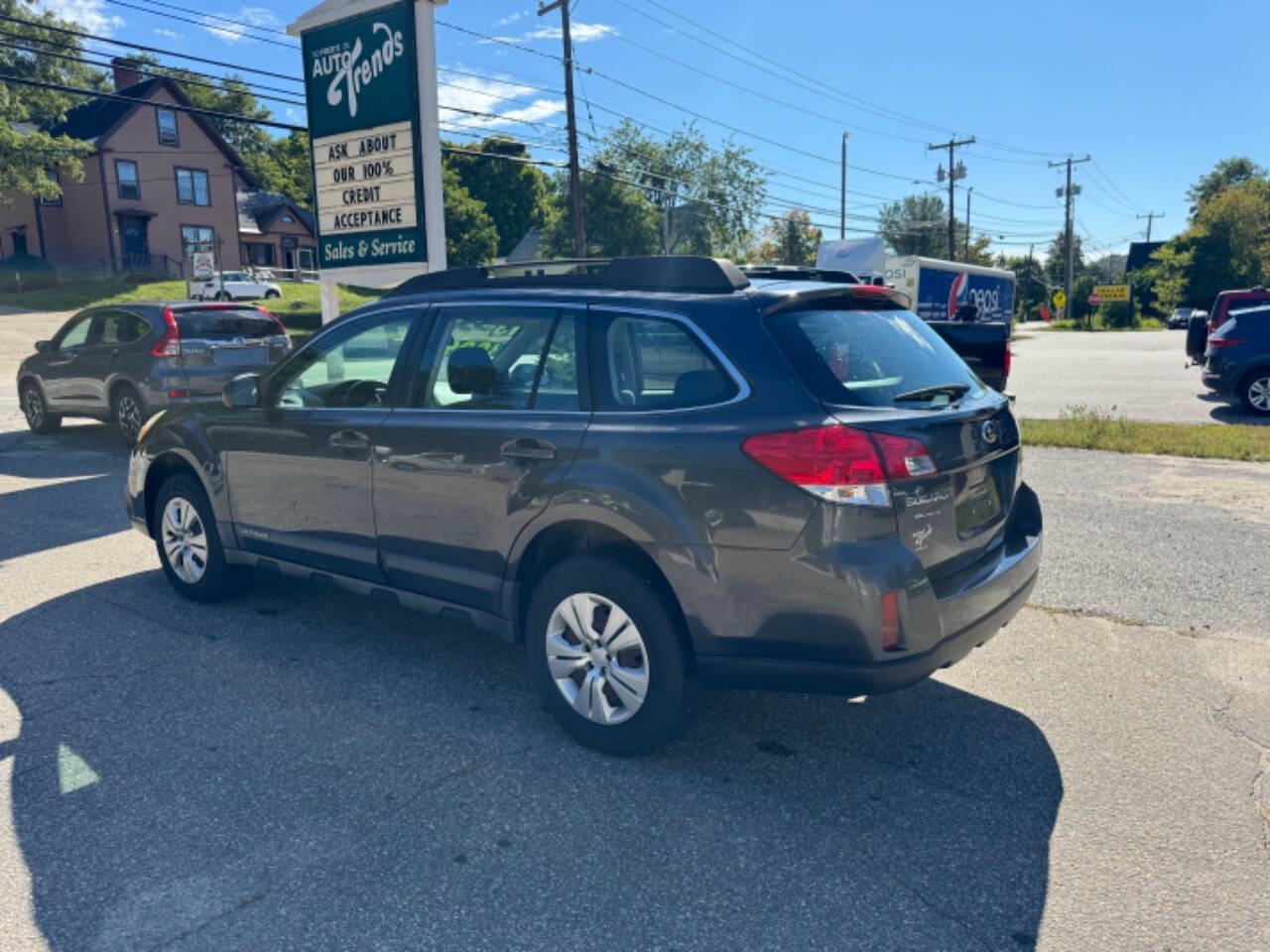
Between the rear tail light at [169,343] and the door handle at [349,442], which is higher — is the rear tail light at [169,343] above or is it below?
above

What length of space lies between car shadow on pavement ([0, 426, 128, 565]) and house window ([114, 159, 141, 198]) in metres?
36.8

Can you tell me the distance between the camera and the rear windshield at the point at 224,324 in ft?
34.6

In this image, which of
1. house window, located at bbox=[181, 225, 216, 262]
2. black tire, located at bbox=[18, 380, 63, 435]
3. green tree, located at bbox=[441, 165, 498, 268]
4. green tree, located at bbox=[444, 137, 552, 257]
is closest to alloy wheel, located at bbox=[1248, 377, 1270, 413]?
black tire, located at bbox=[18, 380, 63, 435]

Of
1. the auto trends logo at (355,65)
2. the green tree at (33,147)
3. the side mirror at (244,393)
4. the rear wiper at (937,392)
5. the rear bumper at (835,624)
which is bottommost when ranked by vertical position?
the rear bumper at (835,624)

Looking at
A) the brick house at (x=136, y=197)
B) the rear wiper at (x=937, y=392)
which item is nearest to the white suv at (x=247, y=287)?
the brick house at (x=136, y=197)

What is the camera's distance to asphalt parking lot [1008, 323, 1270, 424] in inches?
570

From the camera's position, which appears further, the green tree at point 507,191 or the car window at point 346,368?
the green tree at point 507,191

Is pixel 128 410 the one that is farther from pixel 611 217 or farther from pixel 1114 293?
pixel 1114 293

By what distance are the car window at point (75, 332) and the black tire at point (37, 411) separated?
2.41 feet

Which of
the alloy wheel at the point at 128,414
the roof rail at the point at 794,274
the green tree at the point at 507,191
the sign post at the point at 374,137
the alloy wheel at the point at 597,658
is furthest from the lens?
the green tree at the point at 507,191

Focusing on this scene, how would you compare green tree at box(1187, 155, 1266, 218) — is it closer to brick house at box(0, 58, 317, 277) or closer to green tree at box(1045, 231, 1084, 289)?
green tree at box(1045, 231, 1084, 289)

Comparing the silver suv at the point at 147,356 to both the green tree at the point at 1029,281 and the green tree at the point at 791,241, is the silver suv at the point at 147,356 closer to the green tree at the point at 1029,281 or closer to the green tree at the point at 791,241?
the green tree at the point at 791,241

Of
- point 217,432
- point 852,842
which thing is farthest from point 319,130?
point 852,842

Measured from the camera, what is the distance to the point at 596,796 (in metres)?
3.30
